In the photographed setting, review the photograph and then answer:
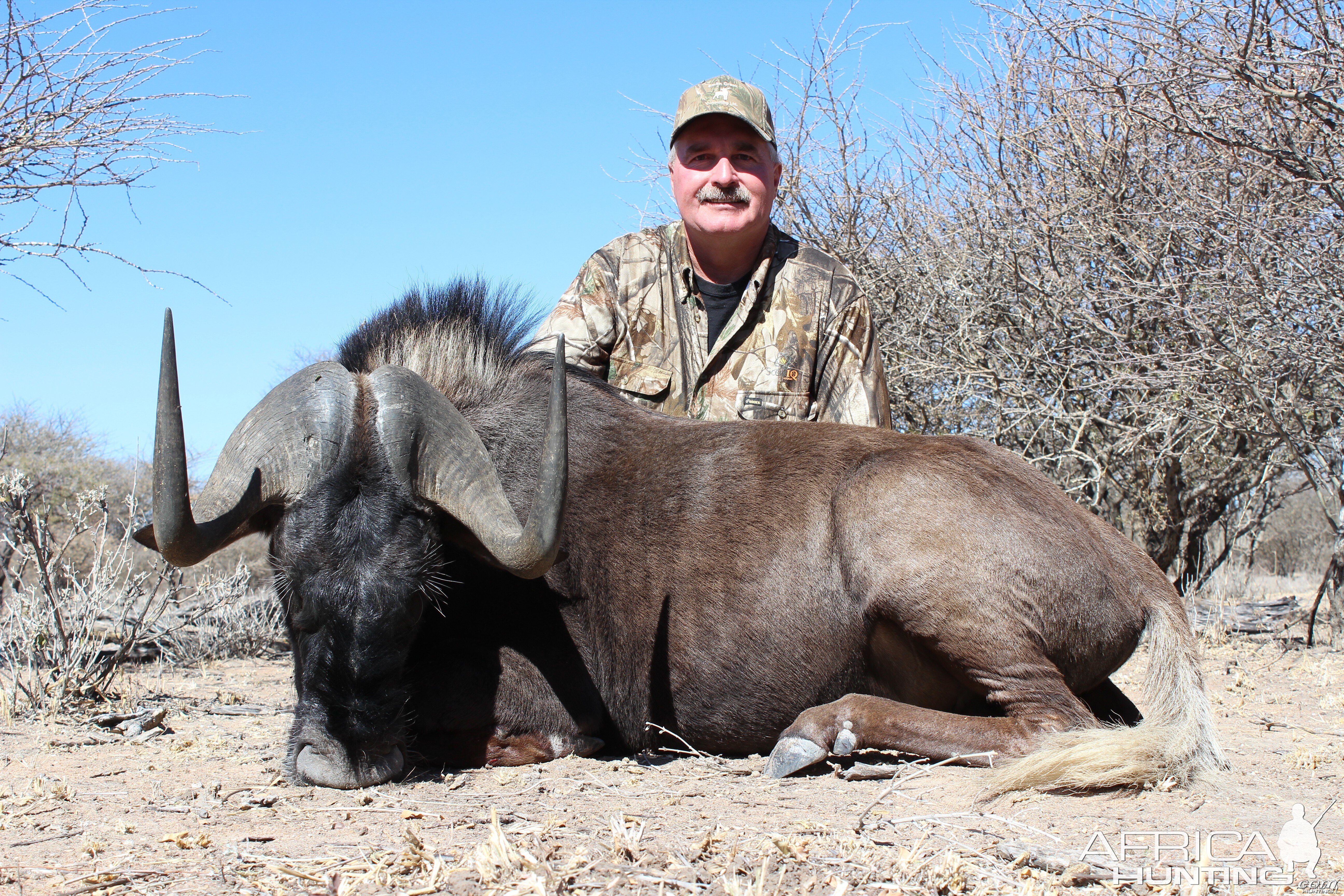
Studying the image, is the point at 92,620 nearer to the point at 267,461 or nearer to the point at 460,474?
the point at 267,461

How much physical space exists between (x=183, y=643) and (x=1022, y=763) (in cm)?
619

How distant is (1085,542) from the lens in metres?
3.81

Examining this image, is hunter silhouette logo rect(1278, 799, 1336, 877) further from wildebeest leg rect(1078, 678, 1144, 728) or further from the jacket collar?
the jacket collar

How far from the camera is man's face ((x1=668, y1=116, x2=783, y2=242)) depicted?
562cm

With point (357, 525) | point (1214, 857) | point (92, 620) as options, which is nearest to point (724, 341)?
point (357, 525)

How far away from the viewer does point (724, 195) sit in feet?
18.5

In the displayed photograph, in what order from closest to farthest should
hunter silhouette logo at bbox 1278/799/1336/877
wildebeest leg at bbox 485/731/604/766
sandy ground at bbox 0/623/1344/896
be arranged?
sandy ground at bbox 0/623/1344/896 < hunter silhouette logo at bbox 1278/799/1336/877 < wildebeest leg at bbox 485/731/604/766

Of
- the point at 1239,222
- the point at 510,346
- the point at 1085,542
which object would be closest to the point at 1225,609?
the point at 1239,222

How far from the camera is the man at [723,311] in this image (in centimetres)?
562

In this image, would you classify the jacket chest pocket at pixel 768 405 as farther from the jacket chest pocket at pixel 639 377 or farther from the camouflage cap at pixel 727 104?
the camouflage cap at pixel 727 104

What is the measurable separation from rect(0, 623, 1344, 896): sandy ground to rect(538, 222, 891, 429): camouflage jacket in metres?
2.22

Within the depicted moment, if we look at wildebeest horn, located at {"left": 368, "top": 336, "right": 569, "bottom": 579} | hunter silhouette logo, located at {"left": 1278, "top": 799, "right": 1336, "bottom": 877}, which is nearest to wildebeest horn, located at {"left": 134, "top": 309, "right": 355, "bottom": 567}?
wildebeest horn, located at {"left": 368, "top": 336, "right": 569, "bottom": 579}

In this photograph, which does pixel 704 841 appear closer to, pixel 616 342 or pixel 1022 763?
pixel 1022 763

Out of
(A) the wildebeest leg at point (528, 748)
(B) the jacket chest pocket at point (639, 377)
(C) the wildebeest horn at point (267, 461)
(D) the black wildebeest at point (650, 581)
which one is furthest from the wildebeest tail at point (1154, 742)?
(B) the jacket chest pocket at point (639, 377)
